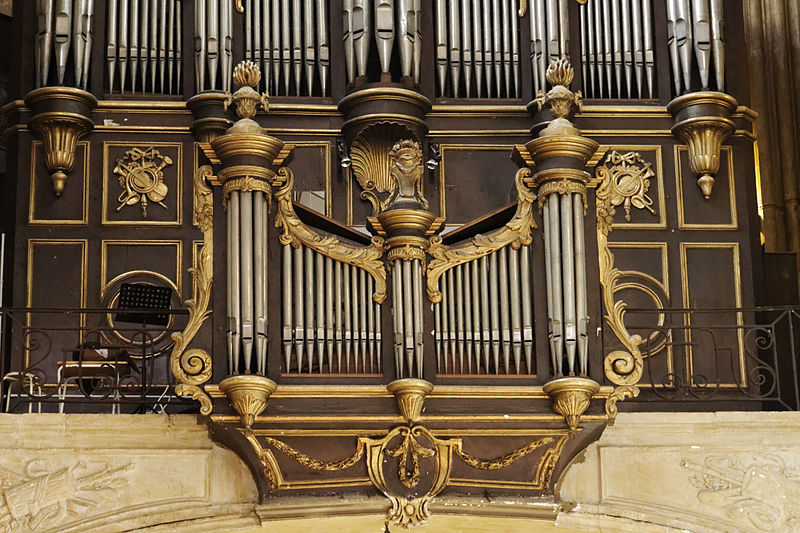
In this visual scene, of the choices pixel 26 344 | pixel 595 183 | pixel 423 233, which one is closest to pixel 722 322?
pixel 595 183

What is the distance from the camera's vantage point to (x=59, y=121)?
52.1 feet

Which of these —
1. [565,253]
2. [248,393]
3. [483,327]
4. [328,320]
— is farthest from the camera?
[565,253]

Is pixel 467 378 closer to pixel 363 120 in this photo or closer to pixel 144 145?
pixel 363 120

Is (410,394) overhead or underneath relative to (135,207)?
underneath

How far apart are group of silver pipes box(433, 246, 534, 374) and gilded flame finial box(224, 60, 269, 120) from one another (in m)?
2.05

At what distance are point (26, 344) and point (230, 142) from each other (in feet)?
9.37

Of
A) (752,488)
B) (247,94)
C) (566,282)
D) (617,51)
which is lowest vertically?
(752,488)

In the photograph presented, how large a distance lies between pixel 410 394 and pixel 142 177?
153 inches

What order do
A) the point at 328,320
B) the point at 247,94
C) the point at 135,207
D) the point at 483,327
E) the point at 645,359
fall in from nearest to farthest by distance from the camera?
the point at 328,320 → the point at 483,327 → the point at 247,94 → the point at 645,359 → the point at 135,207

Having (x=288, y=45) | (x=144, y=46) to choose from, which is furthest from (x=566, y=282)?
(x=144, y=46)

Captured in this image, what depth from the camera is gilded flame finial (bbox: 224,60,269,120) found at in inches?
562

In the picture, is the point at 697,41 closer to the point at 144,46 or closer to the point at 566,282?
the point at 566,282

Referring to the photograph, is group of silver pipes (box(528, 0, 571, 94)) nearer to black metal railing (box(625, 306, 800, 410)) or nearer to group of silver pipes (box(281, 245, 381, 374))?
black metal railing (box(625, 306, 800, 410))

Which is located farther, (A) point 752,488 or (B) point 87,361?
(B) point 87,361
